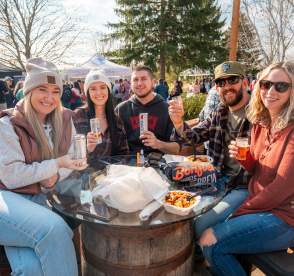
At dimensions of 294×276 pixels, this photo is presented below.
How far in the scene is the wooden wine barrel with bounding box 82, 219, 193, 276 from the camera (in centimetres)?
182

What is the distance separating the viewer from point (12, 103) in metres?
11.7

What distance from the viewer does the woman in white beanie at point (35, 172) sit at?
1.80 metres

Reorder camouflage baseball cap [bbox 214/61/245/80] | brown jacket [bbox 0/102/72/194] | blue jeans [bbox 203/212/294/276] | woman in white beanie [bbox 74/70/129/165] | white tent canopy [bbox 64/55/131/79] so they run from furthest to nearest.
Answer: white tent canopy [bbox 64/55/131/79], woman in white beanie [bbox 74/70/129/165], camouflage baseball cap [bbox 214/61/245/80], brown jacket [bbox 0/102/72/194], blue jeans [bbox 203/212/294/276]

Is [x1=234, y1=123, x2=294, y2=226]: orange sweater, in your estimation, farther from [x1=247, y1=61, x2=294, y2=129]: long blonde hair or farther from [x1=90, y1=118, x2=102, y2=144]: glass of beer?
[x1=90, y1=118, x2=102, y2=144]: glass of beer

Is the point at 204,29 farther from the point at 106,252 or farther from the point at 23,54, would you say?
the point at 106,252

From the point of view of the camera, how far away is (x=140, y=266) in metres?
1.86

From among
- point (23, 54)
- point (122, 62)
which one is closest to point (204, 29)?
point (122, 62)

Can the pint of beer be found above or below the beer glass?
above

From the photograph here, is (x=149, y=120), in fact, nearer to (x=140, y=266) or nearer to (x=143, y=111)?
(x=143, y=111)

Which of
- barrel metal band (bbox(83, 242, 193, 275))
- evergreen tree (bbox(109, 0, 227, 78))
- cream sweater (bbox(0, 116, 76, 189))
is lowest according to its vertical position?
barrel metal band (bbox(83, 242, 193, 275))

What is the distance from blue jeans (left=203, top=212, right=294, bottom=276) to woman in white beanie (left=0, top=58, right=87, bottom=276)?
967 mm

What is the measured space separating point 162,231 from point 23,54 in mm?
21890

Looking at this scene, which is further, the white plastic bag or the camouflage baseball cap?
the camouflage baseball cap

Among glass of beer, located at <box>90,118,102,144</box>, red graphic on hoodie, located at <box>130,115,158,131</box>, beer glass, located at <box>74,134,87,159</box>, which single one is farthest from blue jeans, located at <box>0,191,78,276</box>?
red graphic on hoodie, located at <box>130,115,158,131</box>
